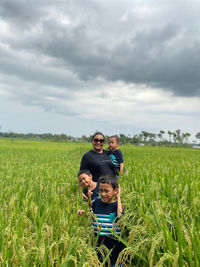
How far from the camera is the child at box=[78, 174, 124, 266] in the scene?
2105mm

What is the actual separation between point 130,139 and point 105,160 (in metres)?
101

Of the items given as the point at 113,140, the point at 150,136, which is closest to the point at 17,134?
the point at 150,136

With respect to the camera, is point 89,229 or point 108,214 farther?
point 89,229

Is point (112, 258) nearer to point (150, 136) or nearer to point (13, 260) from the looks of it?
point (13, 260)

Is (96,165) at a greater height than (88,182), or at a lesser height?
greater

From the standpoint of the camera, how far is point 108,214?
2.20 metres

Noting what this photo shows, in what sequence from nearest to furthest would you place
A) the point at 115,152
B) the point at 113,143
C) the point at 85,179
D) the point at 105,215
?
the point at 105,215 < the point at 85,179 < the point at 113,143 < the point at 115,152

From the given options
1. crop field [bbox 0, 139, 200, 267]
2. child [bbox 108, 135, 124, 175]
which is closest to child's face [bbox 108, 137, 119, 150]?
child [bbox 108, 135, 124, 175]

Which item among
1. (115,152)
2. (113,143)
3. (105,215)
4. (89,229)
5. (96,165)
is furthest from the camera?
(115,152)

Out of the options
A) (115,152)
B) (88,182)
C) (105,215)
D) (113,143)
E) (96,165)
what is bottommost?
(105,215)

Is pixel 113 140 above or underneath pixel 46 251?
above

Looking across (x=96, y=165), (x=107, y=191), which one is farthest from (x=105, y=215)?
(x=96, y=165)

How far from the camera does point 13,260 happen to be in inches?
67.1

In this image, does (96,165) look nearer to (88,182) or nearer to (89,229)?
(88,182)
